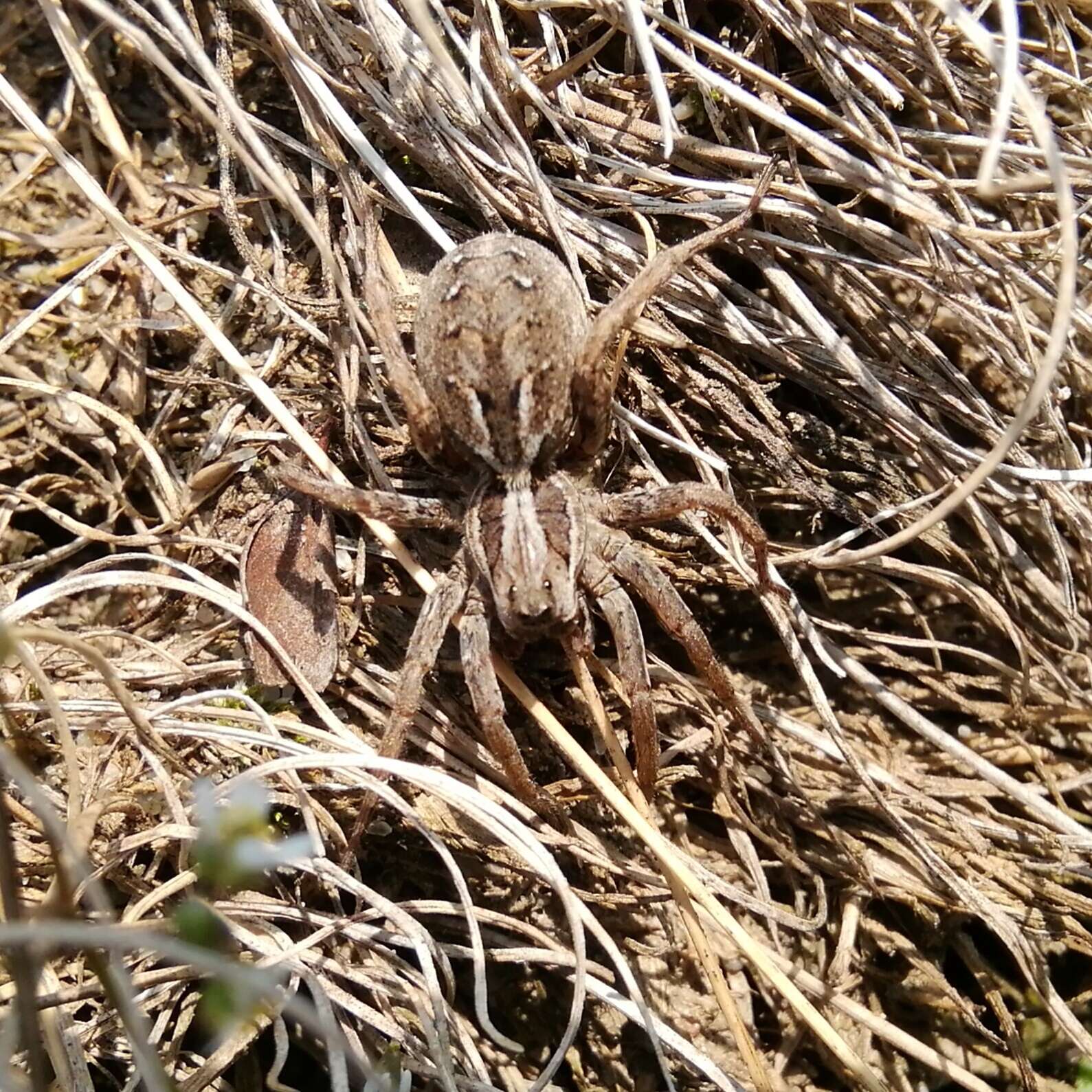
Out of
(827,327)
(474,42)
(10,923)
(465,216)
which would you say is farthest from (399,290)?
(10,923)

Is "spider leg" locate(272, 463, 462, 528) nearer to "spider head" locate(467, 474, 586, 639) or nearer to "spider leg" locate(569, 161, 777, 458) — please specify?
"spider head" locate(467, 474, 586, 639)

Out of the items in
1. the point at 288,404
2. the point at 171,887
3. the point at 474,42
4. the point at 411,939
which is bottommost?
the point at 411,939

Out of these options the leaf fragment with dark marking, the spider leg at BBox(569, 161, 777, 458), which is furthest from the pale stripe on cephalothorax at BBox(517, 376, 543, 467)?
the leaf fragment with dark marking

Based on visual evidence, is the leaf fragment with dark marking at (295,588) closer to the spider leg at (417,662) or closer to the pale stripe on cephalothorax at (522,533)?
the spider leg at (417,662)

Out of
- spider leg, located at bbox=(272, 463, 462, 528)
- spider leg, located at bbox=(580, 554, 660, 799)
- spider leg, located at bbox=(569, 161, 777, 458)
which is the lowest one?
spider leg, located at bbox=(580, 554, 660, 799)

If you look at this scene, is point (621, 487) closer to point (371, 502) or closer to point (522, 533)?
point (522, 533)

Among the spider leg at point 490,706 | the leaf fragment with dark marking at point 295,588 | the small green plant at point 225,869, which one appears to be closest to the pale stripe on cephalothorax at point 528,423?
the spider leg at point 490,706

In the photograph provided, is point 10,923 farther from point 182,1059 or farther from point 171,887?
point 182,1059
